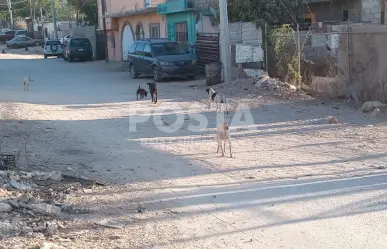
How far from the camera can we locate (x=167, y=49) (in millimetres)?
23281

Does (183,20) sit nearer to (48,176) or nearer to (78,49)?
Result: (78,49)

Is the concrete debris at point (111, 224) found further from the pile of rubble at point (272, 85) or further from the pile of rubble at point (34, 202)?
the pile of rubble at point (272, 85)

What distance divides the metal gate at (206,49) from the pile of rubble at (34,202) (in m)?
15.7

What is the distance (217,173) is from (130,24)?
94.6 feet

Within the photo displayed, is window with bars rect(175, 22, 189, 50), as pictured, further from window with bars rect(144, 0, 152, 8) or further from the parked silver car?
the parked silver car

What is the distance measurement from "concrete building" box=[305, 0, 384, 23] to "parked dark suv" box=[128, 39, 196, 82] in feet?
22.9

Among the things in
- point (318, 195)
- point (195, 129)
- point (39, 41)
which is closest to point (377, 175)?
point (318, 195)

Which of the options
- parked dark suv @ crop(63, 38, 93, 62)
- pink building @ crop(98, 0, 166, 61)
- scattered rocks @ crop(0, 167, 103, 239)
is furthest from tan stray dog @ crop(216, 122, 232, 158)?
parked dark suv @ crop(63, 38, 93, 62)

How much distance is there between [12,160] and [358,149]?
5.61 metres

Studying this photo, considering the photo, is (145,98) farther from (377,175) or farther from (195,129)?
(377,175)

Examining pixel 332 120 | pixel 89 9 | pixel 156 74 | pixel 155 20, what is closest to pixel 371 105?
pixel 332 120

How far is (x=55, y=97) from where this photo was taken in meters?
19.0

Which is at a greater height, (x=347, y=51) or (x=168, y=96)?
(x=347, y=51)

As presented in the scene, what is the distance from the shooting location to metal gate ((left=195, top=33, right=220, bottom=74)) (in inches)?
898
